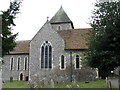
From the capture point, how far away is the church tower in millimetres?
38969

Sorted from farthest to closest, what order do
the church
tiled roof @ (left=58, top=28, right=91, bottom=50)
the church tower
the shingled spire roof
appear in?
the shingled spire roof → the church tower → tiled roof @ (left=58, top=28, right=91, bottom=50) → the church

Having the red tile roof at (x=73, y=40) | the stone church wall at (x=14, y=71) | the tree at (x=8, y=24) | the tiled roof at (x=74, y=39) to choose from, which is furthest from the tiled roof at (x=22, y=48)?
the tree at (x=8, y=24)

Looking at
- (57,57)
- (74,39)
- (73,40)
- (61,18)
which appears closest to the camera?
(57,57)

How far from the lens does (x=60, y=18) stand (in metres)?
39.7

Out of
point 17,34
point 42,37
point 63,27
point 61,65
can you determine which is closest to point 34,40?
point 42,37

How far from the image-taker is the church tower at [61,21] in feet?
128

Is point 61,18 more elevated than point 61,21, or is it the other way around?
point 61,18

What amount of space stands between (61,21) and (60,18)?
0.87 meters

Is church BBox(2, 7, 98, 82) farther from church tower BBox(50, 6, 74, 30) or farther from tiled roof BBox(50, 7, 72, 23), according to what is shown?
tiled roof BBox(50, 7, 72, 23)

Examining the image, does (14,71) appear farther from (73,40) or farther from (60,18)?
(60,18)

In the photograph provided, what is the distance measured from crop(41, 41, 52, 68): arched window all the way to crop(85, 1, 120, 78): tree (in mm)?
15943

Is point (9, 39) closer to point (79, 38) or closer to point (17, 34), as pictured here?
point (17, 34)

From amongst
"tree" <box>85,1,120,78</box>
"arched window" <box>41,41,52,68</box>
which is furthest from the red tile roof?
"tree" <box>85,1,120,78</box>

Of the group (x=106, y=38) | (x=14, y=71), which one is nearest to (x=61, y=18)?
(x=14, y=71)
